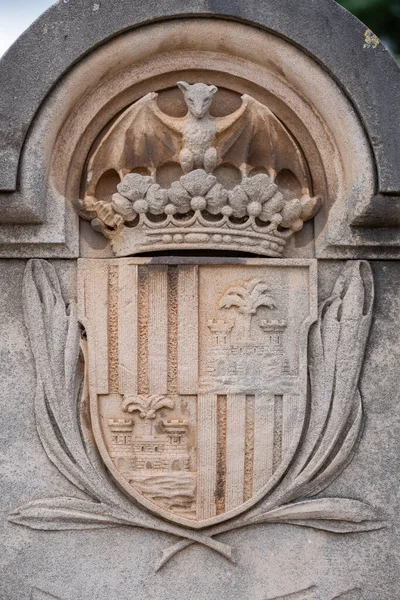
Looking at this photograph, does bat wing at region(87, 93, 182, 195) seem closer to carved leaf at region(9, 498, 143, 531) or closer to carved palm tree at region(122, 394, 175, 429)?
carved palm tree at region(122, 394, 175, 429)

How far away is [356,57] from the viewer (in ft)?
10.7

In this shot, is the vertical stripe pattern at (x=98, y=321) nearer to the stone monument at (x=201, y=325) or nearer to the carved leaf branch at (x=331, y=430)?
the stone monument at (x=201, y=325)

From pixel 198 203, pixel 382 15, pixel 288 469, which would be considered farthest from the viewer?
pixel 382 15

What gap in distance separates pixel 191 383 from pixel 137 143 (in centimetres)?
88

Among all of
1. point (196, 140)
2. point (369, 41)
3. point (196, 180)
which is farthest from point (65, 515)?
point (369, 41)

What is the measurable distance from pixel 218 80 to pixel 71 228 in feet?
2.51

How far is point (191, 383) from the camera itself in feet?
10.9

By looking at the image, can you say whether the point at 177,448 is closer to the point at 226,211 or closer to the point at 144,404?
the point at 144,404

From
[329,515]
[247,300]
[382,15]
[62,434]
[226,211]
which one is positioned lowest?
[329,515]

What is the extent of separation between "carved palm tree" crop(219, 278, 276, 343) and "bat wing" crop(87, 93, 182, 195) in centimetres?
53

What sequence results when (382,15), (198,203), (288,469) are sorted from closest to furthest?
1. (198,203)
2. (288,469)
3. (382,15)

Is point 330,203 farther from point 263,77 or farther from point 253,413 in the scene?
point 253,413

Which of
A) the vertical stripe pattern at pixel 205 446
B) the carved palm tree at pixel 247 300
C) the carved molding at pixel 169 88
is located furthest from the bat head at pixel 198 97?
the vertical stripe pattern at pixel 205 446

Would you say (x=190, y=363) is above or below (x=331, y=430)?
above
